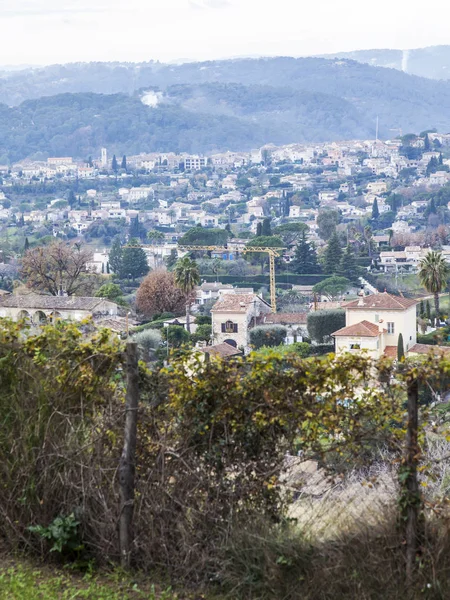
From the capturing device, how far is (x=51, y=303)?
30.2 m

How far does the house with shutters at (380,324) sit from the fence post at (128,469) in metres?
21.8

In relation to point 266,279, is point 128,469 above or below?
above

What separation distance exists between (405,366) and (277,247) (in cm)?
5351

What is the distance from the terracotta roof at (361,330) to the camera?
84.7ft

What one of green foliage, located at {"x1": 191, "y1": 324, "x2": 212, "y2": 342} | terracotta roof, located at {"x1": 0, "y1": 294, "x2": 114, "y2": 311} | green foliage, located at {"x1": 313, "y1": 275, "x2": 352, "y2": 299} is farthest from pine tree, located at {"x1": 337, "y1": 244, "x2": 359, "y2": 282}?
terracotta roof, located at {"x1": 0, "y1": 294, "x2": 114, "y2": 311}

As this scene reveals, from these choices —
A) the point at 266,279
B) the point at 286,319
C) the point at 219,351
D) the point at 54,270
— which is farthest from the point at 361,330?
the point at 266,279

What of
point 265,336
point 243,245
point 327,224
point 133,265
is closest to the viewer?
point 265,336

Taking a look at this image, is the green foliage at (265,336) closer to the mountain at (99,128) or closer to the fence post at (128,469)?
the fence post at (128,469)

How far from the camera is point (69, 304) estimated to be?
30.8 meters

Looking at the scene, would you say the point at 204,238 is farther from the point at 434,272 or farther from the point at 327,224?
the point at 434,272

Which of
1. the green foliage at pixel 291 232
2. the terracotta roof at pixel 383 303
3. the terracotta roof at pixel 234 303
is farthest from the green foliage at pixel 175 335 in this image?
the green foliage at pixel 291 232

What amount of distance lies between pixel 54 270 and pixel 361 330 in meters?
16.5

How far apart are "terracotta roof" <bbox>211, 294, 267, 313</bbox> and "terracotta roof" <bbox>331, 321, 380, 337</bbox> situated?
6.51m

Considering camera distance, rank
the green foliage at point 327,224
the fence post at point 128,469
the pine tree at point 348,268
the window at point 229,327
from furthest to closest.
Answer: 1. the green foliage at point 327,224
2. the pine tree at point 348,268
3. the window at point 229,327
4. the fence post at point 128,469
